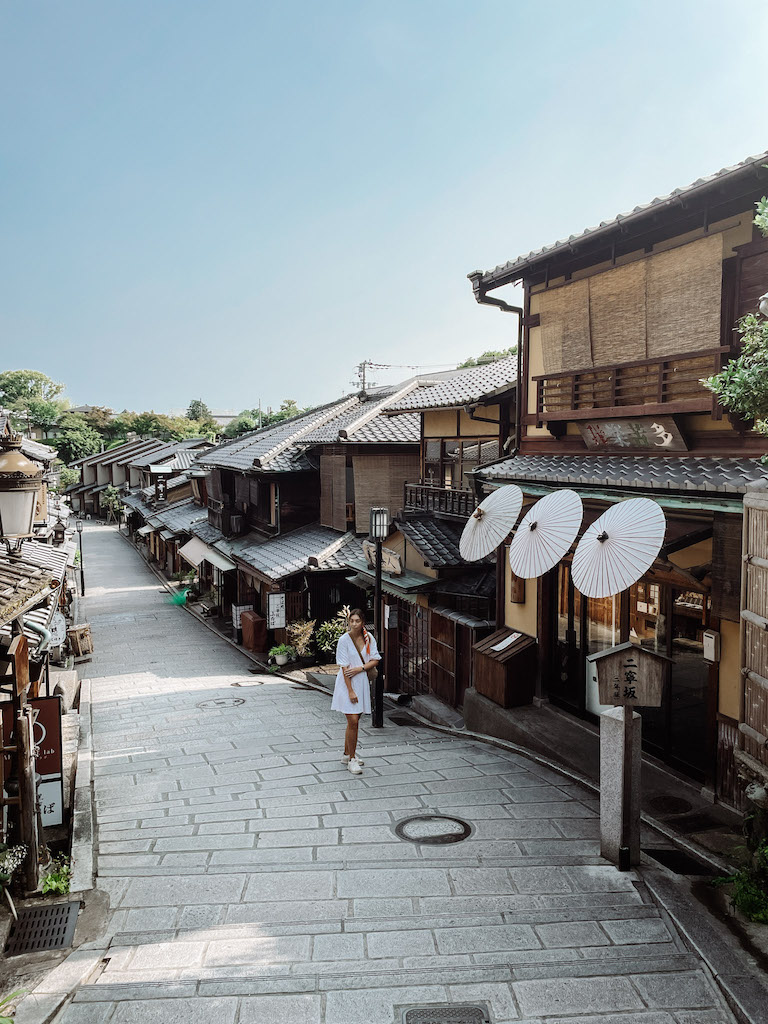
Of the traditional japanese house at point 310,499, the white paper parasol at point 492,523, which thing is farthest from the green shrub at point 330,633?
the white paper parasol at point 492,523

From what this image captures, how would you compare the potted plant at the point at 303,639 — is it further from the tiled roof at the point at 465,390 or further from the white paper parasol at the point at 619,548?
the white paper parasol at the point at 619,548

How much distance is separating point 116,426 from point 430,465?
9396cm

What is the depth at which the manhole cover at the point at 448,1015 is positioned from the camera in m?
4.85

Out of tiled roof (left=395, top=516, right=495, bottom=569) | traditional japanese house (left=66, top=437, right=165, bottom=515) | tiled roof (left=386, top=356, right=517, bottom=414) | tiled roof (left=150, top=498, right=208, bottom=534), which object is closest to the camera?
tiled roof (left=395, top=516, right=495, bottom=569)

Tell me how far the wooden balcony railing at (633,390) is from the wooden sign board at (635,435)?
198 millimetres

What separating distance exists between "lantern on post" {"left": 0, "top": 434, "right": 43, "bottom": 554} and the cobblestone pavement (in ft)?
12.4

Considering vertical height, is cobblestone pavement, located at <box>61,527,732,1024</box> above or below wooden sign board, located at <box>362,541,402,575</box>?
below

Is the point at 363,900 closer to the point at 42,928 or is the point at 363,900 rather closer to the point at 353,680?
the point at 42,928

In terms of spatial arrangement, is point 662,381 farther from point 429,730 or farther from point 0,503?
point 0,503

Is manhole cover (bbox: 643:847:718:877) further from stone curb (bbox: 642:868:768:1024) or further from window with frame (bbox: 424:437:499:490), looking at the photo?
window with frame (bbox: 424:437:499:490)

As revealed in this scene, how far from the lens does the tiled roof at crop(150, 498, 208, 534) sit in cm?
3841

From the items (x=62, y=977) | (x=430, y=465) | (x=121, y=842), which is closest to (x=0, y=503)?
(x=121, y=842)

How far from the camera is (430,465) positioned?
21.6 m

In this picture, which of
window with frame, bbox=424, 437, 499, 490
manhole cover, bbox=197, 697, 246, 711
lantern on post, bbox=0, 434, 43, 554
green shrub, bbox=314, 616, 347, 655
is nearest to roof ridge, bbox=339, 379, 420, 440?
window with frame, bbox=424, 437, 499, 490
